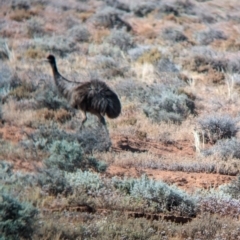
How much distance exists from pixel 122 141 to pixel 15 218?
5415 millimetres

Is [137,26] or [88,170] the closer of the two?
[88,170]

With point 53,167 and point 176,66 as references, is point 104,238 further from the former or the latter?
point 176,66

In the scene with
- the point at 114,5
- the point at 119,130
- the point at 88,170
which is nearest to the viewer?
the point at 88,170

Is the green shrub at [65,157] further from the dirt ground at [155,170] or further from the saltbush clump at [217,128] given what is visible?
the saltbush clump at [217,128]

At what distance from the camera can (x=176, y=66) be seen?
62.2ft

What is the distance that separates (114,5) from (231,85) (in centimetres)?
1843

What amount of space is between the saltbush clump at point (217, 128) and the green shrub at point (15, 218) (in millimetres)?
6469

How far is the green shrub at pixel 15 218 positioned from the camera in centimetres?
552

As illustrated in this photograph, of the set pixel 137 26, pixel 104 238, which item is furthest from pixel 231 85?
pixel 137 26

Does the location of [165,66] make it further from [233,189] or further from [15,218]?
[15,218]

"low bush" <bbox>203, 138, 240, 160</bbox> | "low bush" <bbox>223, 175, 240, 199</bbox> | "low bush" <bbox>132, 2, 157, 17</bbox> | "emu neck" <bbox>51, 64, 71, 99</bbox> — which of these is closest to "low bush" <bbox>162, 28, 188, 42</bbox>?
"low bush" <bbox>132, 2, 157, 17</bbox>

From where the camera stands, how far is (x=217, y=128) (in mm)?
11930

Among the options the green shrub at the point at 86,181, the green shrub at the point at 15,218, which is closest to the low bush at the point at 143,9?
the green shrub at the point at 86,181

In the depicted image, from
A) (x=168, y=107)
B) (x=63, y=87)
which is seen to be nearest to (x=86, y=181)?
(x=63, y=87)
